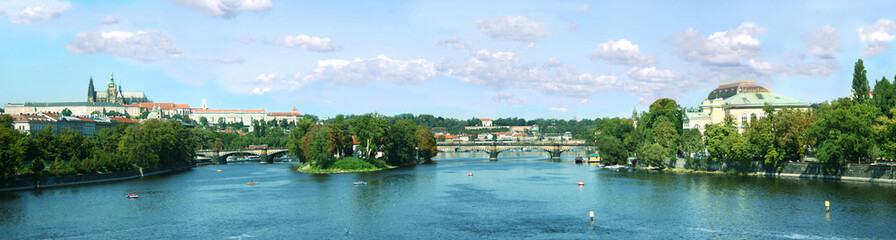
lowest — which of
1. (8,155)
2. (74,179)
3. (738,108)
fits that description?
(74,179)

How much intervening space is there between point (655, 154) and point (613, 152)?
1404 cm

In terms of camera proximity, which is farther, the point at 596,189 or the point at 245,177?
the point at 245,177

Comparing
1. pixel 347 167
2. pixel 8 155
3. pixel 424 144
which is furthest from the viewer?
pixel 424 144

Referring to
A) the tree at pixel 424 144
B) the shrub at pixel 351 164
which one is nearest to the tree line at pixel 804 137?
the shrub at pixel 351 164

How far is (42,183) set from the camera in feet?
246

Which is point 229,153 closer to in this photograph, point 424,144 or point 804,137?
point 424,144

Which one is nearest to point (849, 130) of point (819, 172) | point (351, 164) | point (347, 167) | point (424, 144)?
point (819, 172)

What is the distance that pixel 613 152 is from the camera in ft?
364

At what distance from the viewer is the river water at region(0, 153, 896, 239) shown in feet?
147

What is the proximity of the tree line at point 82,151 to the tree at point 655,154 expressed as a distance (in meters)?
67.3

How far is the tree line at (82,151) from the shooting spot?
69.0 m

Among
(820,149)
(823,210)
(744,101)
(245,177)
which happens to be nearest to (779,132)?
(820,149)

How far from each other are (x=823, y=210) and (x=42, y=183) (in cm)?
7202

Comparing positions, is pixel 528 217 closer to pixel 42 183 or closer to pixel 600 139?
pixel 42 183
